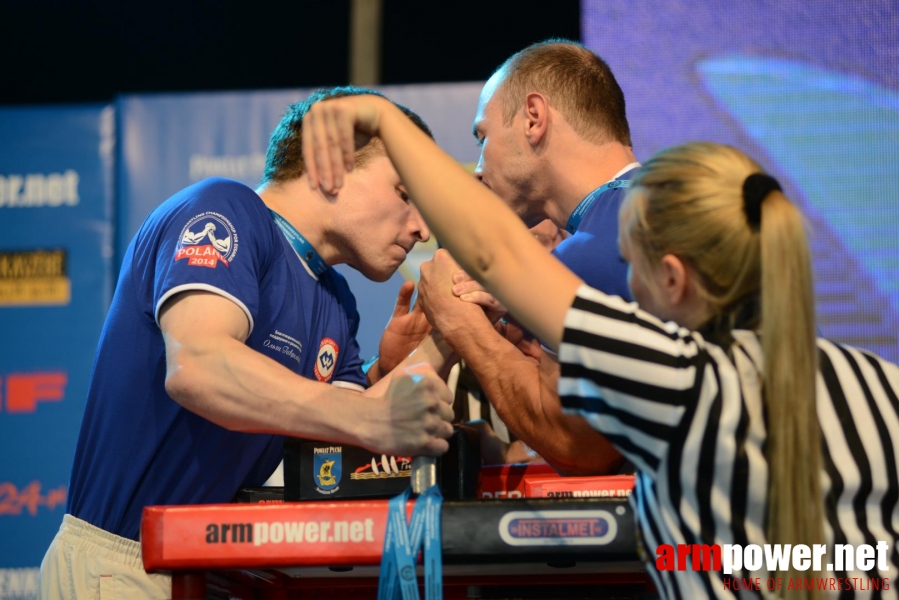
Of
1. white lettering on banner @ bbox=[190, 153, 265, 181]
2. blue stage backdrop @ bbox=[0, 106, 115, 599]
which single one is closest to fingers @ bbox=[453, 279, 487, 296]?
white lettering on banner @ bbox=[190, 153, 265, 181]

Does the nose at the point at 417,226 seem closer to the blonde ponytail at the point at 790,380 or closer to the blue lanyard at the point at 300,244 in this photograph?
the blue lanyard at the point at 300,244

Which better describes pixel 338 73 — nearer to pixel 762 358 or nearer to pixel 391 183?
pixel 391 183

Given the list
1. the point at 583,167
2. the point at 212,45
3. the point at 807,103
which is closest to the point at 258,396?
the point at 583,167

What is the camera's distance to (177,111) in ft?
11.6

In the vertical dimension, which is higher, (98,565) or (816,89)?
(816,89)

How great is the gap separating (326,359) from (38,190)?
6.57 feet

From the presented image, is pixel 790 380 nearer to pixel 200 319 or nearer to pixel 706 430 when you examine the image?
pixel 706 430

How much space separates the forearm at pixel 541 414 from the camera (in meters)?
1.74

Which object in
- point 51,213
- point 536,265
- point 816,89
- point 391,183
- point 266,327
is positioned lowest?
point 536,265

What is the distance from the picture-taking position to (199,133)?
11.6 ft

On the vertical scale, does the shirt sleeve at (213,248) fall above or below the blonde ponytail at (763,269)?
above

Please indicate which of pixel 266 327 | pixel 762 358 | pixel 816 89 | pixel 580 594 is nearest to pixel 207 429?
pixel 266 327

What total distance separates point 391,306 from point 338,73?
6.25 ft

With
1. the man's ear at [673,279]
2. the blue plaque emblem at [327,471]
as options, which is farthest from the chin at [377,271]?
the man's ear at [673,279]
